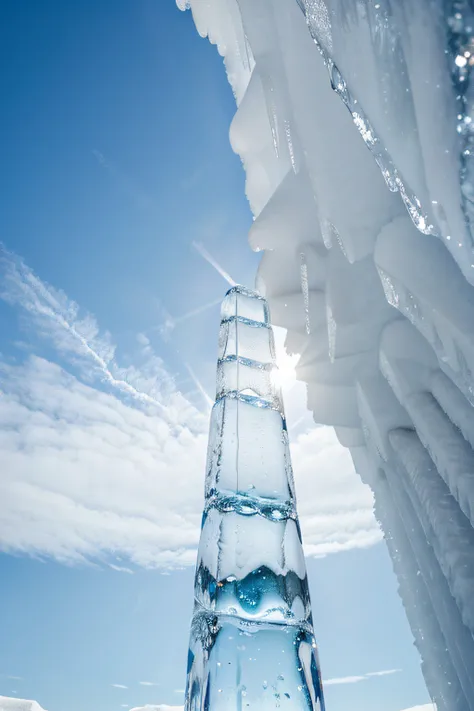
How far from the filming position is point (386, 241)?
6.87ft

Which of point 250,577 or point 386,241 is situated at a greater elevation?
point 386,241

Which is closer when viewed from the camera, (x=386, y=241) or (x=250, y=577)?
(x=250, y=577)

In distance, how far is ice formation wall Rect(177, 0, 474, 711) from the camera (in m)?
0.91

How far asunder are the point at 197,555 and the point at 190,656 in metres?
0.24

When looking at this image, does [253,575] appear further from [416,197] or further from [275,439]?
[416,197]

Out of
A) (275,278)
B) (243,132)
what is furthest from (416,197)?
(243,132)

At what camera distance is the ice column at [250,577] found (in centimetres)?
92

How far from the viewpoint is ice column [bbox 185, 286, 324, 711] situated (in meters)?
0.92

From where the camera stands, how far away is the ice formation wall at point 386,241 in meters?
0.91

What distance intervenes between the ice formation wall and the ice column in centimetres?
82

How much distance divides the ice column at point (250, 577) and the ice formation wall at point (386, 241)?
32.5 inches

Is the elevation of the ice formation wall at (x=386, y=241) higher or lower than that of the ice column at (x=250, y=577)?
higher

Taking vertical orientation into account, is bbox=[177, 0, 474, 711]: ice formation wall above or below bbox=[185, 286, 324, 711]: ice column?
above

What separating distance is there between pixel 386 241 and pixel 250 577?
5.63 ft
